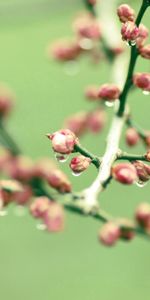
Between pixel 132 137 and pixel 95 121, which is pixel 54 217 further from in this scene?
pixel 95 121

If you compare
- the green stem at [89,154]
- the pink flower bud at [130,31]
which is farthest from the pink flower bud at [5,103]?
the pink flower bud at [130,31]

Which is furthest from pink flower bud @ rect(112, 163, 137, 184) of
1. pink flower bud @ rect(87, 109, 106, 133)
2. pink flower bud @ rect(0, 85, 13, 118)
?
pink flower bud @ rect(87, 109, 106, 133)

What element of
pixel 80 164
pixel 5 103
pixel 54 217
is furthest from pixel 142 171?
pixel 5 103

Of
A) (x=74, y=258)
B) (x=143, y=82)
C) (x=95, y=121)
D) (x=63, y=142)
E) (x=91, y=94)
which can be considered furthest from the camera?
(x=74, y=258)

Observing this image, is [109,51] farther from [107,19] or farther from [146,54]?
[146,54]

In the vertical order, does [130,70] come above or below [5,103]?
above

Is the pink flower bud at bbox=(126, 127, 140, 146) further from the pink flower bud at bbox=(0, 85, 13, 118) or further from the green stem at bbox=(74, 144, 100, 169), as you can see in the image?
the green stem at bbox=(74, 144, 100, 169)
